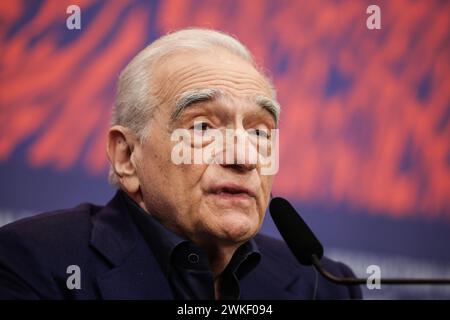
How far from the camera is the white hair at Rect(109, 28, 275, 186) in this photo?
214 cm

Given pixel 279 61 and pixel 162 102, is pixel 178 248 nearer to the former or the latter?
pixel 162 102

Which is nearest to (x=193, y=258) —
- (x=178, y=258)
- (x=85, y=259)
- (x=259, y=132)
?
(x=178, y=258)

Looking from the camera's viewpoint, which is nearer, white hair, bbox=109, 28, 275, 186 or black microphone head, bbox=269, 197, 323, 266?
black microphone head, bbox=269, 197, 323, 266

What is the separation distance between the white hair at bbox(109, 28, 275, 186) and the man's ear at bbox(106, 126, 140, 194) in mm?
26

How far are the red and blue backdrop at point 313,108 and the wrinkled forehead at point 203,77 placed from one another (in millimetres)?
399

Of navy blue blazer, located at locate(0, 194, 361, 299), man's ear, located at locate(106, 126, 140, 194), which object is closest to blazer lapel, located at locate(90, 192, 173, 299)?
navy blue blazer, located at locate(0, 194, 361, 299)

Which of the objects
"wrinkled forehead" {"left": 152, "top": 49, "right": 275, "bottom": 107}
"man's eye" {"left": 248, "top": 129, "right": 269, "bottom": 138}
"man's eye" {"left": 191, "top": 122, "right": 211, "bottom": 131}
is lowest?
"man's eye" {"left": 248, "top": 129, "right": 269, "bottom": 138}

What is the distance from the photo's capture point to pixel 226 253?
2.15 metres

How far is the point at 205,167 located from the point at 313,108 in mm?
810

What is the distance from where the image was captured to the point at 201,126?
208 cm

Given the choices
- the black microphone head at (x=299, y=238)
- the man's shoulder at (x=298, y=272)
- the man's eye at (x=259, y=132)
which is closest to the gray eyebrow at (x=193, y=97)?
the man's eye at (x=259, y=132)

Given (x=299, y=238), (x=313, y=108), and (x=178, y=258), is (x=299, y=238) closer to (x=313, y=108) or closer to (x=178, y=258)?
(x=178, y=258)

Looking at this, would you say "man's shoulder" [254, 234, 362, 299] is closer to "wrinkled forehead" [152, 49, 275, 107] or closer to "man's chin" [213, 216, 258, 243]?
"man's chin" [213, 216, 258, 243]
